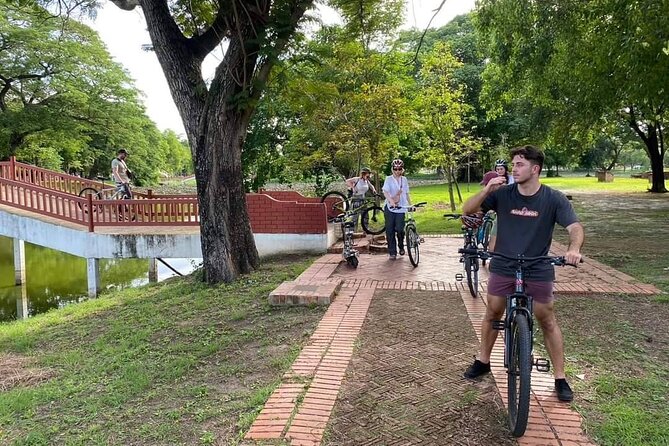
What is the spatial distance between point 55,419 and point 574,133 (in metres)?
18.1

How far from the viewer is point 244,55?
22.6ft

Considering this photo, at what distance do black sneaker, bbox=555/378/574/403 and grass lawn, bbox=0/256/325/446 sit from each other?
75.3 inches

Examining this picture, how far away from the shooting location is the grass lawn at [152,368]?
323 centimetres

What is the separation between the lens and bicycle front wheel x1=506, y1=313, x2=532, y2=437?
2.73 meters

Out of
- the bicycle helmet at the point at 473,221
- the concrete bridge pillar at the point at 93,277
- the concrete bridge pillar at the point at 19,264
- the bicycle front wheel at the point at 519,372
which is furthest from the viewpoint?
the concrete bridge pillar at the point at 19,264

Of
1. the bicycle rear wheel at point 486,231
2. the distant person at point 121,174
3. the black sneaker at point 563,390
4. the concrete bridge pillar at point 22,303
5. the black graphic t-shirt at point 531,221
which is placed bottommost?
the concrete bridge pillar at point 22,303

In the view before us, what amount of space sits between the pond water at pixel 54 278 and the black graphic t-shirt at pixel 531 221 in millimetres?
11361

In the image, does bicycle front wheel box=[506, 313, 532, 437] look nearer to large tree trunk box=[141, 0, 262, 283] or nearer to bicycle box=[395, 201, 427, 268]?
bicycle box=[395, 201, 427, 268]

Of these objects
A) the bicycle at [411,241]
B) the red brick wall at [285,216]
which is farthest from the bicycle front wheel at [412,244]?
the red brick wall at [285,216]

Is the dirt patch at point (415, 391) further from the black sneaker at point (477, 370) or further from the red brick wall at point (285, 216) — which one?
the red brick wall at point (285, 216)

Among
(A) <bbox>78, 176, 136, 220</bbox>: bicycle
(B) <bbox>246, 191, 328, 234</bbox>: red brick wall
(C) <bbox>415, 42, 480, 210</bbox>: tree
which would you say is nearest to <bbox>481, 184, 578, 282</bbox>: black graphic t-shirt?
(B) <bbox>246, 191, 328, 234</bbox>: red brick wall

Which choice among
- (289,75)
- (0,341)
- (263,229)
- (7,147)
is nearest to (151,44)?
(289,75)

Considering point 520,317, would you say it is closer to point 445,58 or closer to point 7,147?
point 445,58

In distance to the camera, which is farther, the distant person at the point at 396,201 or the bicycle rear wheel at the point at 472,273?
the distant person at the point at 396,201
